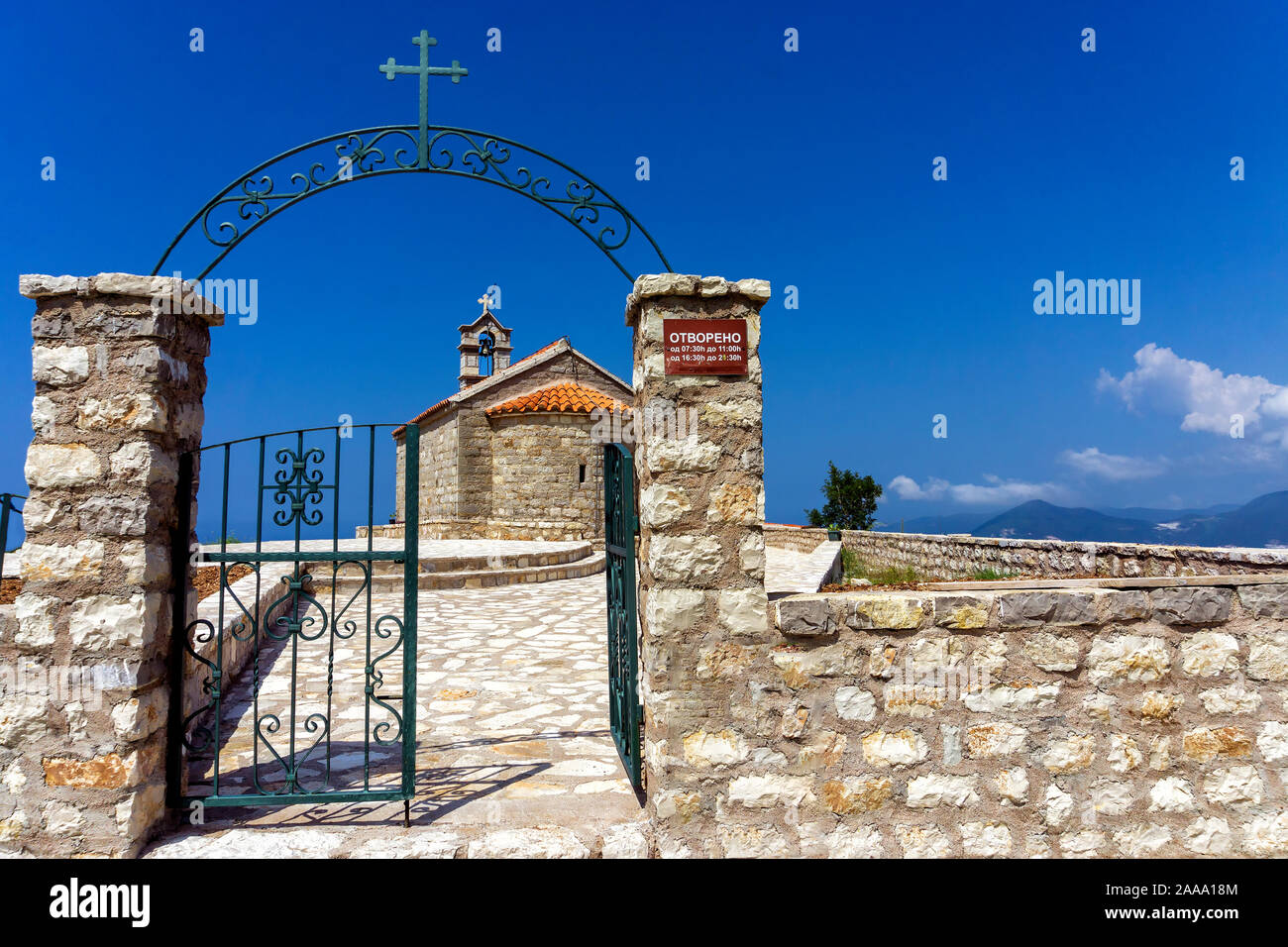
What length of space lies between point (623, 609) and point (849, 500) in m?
25.8

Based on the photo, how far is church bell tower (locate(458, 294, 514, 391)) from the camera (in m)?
26.7

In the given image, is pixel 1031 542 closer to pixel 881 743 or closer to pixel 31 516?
pixel 881 743

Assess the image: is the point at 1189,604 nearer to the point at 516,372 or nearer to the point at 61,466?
the point at 61,466

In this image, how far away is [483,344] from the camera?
26.8 meters

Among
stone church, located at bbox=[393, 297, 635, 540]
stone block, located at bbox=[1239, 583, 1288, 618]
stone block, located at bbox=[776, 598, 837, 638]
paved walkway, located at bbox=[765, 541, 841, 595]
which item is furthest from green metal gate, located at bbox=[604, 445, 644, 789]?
stone church, located at bbox=[393, 297, 635, 540]

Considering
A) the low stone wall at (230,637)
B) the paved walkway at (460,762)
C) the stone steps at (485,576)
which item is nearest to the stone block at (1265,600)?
the paved walkway at (460,762)

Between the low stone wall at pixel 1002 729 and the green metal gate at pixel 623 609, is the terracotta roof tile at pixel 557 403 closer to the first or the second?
the green metal gate at pixel 623 609

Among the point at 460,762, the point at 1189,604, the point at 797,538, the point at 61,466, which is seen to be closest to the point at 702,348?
the point at 1189,604

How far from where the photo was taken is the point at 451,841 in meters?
3.14

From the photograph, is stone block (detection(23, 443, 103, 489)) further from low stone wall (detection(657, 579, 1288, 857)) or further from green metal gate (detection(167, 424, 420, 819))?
low stone wall (detection(657, 579, 1288, 857))

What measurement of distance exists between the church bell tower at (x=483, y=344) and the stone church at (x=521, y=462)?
4130 millimetres

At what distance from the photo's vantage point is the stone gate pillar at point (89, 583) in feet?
10.2
